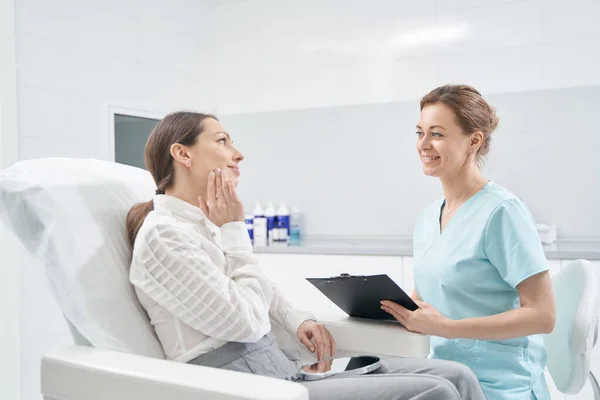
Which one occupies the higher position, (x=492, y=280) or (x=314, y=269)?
(x=492, y=280)

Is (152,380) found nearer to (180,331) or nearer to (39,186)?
(180,331)

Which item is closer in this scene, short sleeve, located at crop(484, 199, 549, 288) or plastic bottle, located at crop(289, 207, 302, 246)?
short sleeve, located at crop(484, 199, 549, 288)

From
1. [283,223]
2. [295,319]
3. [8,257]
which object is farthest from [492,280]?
[283,223]

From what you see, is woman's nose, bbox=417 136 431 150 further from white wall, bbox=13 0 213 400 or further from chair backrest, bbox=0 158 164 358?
white wall, bbox=13 0 213 400

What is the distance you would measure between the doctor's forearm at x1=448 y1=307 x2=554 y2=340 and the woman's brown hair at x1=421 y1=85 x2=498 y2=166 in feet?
1.56

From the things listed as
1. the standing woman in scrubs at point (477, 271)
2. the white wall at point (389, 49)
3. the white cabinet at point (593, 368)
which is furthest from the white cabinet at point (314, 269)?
the standing woman in scrubs at point (477, 271)

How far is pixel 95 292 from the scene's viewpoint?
1.43 metres

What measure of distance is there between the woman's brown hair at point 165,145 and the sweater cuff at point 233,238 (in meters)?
0.21

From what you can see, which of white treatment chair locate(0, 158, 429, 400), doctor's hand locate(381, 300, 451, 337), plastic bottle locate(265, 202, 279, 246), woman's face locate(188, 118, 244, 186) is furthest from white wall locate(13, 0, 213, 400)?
doctor's hand locate(381, 300, 451, 337)

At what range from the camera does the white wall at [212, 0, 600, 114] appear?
3320mm

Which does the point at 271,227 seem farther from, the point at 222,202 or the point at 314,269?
the point at 222,202

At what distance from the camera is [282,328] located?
69.9 inches

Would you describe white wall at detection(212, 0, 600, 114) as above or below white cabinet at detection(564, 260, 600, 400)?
above

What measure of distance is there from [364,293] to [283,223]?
2.22 meters
